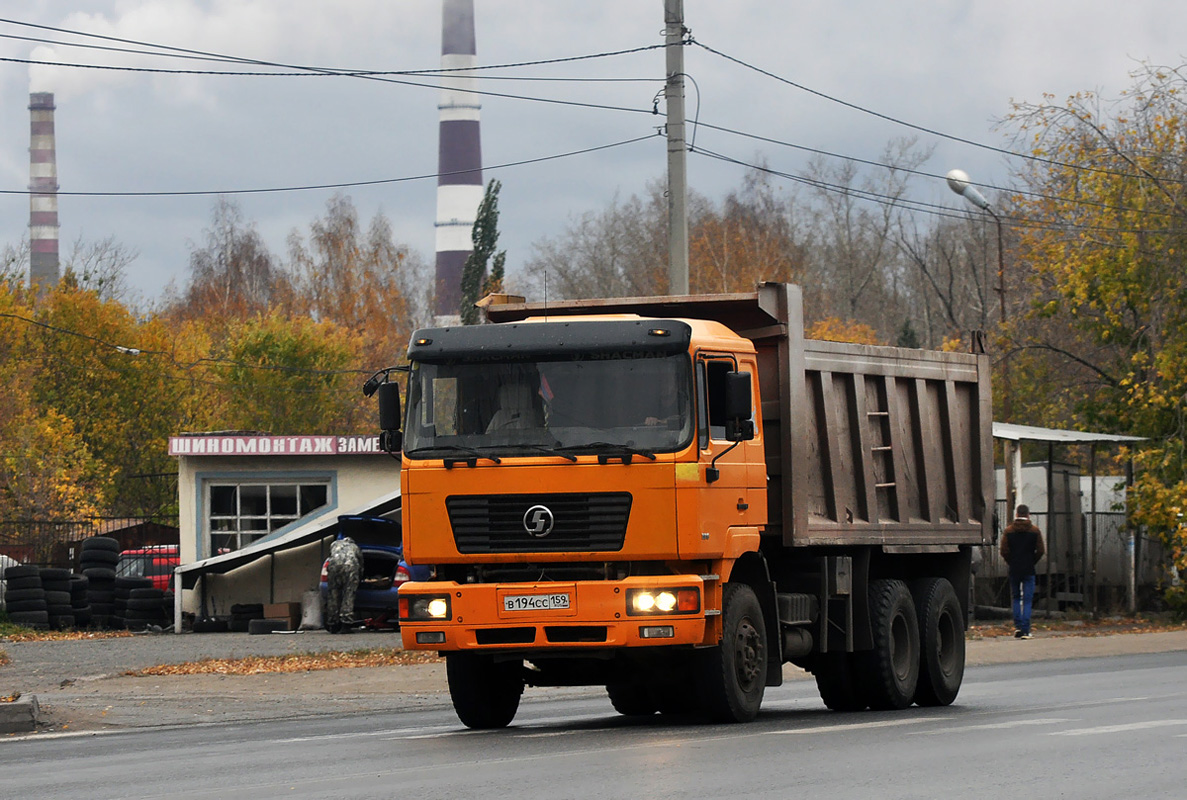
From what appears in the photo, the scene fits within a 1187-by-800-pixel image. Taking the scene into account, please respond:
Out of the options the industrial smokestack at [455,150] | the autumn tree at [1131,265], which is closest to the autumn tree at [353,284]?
the industrial smokestack at [455,150]

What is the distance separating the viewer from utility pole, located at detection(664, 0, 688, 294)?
70.3ft

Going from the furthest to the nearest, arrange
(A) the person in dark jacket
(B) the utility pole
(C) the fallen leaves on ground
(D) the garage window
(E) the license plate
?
1. (D) the garage window
2. (A) the person in dark jacket
3. (B) the utility pole
4. (C) the fallen leaves on ground
5. (E) the license plate

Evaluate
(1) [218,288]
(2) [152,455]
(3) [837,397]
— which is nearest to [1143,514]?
(3) [837,397]

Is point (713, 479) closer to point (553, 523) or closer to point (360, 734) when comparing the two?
point (553, 523)

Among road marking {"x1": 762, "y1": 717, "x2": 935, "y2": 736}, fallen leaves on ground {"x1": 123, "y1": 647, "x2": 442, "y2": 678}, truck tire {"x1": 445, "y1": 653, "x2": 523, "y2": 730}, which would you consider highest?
truck tire {"x1": 445, "y1": 653, "x2": 523, "y2": 730}

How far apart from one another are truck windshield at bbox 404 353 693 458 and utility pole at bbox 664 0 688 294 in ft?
27.0

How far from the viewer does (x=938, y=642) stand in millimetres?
15766

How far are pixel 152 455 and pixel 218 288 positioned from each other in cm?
3821

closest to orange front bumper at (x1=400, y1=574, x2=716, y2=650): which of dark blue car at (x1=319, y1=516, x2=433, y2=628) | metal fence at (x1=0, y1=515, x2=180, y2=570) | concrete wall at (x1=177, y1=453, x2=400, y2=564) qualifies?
dark blue car at (x1=319, y1=516, x2=433, y2=628)

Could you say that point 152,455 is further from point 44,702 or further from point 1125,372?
point 44,702

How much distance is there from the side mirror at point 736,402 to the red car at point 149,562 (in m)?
24.8

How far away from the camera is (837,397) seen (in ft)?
47.9

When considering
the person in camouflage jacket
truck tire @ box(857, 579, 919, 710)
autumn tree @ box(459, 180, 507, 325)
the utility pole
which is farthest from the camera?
autumn tree @ box(459, 180, 507, 325)

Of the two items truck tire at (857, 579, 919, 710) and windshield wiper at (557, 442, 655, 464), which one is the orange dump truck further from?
truck tire at (857, 579, 919, 710)
